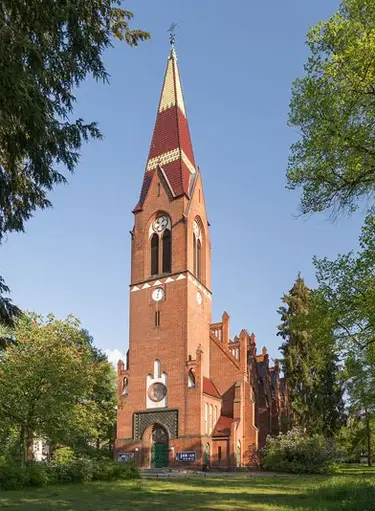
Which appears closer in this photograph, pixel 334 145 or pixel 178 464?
pixel 334 145

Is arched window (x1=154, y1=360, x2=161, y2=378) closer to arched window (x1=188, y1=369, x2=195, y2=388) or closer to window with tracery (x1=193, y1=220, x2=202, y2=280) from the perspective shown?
arched window (x1=188, y1=369, x2=195, y2=388)

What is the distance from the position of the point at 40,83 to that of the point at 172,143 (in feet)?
138

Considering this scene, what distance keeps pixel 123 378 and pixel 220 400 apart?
26.7ft

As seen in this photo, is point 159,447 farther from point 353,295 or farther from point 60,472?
point 353,295

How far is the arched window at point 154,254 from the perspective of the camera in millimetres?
45125

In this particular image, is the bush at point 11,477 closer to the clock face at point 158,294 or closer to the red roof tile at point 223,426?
the red roof tile at point 223,426

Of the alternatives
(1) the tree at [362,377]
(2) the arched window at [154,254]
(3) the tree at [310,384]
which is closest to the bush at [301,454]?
(3) the tree at [310,384]

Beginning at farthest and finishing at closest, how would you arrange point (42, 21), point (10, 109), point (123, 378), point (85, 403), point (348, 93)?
point (123, 378)
point (85, 403)
point (348, 93)
point (42, 21)
point (10, 109)

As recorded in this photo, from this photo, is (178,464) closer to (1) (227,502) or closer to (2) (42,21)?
(1) (227,502)

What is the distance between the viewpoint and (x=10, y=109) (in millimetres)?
7285

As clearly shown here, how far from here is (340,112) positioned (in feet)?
39.4

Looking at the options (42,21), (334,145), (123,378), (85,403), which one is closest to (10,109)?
(42,21)

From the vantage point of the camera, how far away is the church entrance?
3900 cm

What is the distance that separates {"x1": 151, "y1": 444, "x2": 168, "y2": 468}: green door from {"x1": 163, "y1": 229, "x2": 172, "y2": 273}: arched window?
1393 cm
